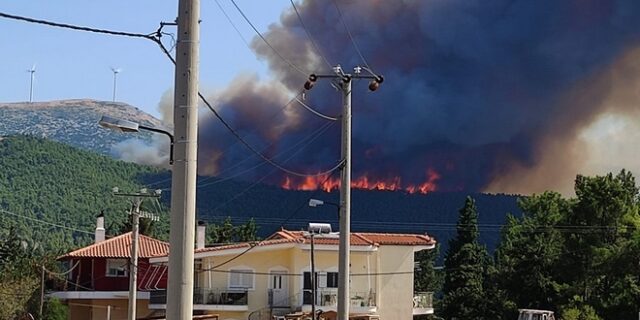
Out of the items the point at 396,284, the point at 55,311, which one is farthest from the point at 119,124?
the point at 55,311

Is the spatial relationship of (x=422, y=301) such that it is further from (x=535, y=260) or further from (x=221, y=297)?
(x=535, y=260)

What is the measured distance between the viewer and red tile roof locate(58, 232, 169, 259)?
216 feet

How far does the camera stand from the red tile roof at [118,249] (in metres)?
65.9

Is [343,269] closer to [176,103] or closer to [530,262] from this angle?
[176,103]

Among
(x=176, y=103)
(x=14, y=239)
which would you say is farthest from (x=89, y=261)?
(x=176, y=103)

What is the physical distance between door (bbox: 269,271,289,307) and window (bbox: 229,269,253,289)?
1020mm

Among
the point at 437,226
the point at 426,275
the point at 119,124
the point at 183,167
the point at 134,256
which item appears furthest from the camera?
the point at 437,226

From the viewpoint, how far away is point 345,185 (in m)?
31.1

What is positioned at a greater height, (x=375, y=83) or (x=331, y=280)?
(x=375, y=83)

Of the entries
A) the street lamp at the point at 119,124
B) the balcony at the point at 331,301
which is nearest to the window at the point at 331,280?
the balcony at the point at 331,301

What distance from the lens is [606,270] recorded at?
2753 inches

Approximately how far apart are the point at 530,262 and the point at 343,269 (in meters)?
48.2

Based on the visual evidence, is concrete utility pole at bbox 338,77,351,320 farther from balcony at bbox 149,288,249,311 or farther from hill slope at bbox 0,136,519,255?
hill slope at bbox 0,136,519,255

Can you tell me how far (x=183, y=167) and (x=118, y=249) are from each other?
56.0 metres
